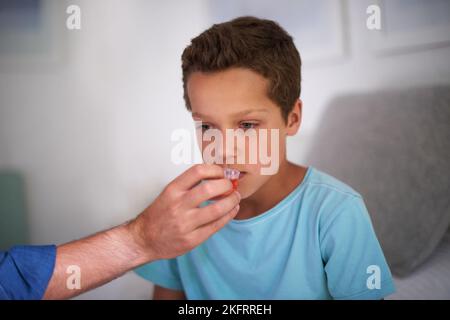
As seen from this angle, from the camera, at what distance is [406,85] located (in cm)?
79

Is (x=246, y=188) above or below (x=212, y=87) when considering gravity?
below

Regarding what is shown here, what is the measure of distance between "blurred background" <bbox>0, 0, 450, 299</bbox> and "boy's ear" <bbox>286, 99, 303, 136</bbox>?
16 millimetres

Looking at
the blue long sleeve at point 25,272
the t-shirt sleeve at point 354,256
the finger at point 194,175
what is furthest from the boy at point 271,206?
the blue long sleeve at point 25,272

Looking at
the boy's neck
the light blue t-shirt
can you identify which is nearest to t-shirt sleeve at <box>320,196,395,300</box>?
the light blue t-shirt

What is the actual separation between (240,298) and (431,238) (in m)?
0.39

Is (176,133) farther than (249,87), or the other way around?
(176,133)

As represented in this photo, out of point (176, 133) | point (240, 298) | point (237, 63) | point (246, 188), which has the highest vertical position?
point (237, 63)

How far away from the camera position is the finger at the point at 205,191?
1.98 ft

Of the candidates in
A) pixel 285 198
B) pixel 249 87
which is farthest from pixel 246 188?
pixel 249 87

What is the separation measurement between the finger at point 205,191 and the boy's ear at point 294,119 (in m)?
0.25

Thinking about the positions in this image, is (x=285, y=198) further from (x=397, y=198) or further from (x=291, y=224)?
(x=397, y=198)

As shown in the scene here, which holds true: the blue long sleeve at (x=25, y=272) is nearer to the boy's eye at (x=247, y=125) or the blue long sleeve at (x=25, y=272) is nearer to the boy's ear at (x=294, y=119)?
the boy's eye at (x=247, y=125)

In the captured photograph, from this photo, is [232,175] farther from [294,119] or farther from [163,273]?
[163,273]

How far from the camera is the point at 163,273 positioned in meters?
0.91
